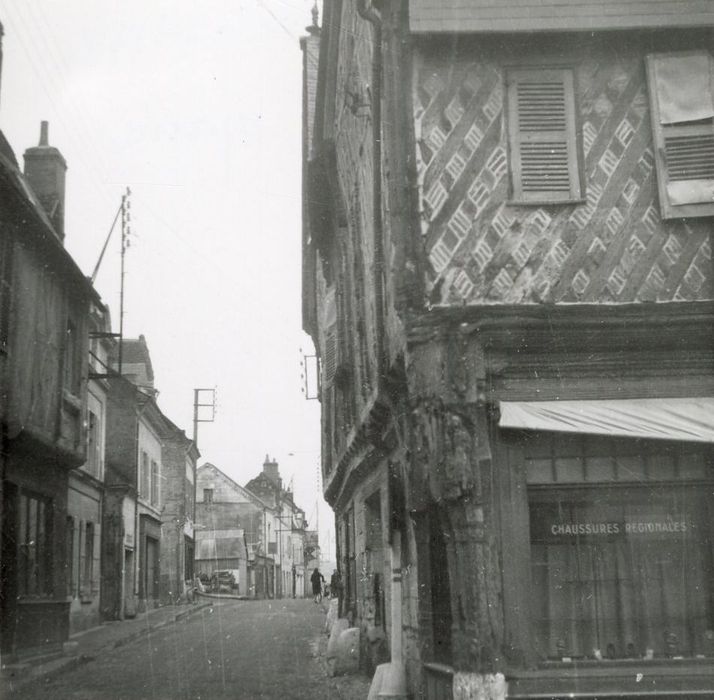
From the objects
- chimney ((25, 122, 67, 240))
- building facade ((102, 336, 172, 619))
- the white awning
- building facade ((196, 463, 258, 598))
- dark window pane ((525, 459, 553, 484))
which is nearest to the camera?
the white awning

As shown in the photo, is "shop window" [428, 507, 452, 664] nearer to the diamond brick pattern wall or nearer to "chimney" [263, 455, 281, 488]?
the diamond brick pattern wall

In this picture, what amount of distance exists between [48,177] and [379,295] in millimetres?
11507

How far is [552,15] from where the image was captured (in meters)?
9.39

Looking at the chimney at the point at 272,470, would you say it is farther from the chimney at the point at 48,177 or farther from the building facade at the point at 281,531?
the chimney at the point at 48,177

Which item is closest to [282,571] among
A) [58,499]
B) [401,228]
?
[58,499]

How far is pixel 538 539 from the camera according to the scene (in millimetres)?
8719

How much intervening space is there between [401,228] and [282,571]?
79323 mm

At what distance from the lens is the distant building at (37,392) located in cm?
1520

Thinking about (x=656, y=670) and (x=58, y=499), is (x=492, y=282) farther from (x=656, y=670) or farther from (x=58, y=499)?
(x=58, y=499)

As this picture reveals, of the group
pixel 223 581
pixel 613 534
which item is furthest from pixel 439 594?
pixel 223 581

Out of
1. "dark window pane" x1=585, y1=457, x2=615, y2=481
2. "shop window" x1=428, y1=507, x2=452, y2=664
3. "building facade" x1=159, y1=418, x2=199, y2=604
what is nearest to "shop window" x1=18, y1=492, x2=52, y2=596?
"shop window" x1=428, y1=507, x2=452, y2=664

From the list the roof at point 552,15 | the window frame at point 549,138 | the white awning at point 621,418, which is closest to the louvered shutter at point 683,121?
the roof at point 552,15

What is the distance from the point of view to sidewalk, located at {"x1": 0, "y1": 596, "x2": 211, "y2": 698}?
14263 millimetres

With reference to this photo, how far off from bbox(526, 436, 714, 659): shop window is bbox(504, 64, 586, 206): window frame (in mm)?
2366
